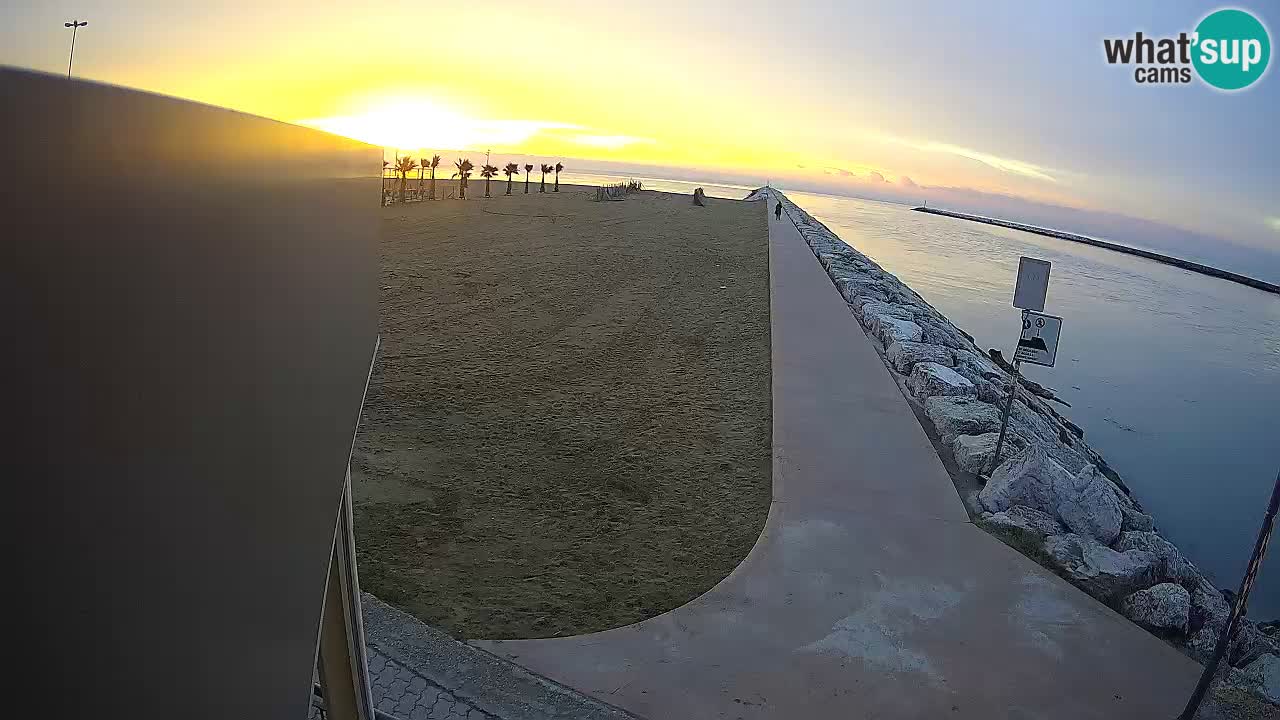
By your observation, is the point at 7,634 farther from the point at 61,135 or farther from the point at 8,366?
the point at 61,135

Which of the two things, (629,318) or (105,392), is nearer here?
(105,392)

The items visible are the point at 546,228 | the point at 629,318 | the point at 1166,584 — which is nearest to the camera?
the point at 1166,584

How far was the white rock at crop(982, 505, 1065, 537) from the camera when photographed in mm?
6527

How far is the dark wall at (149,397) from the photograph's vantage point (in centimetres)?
62

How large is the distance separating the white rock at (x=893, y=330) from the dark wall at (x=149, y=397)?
38.4 feet

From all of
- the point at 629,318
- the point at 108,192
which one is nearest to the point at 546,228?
the point at 629,318

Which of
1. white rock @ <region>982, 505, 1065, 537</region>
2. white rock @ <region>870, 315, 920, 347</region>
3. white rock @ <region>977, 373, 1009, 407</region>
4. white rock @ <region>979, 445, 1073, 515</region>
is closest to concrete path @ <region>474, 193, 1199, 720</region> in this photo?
white rock @ <region>982, 505, 1065, 537</region>

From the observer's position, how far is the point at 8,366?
23.0 inches

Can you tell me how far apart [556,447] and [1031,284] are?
452 cm

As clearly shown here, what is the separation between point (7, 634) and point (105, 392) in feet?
0.64

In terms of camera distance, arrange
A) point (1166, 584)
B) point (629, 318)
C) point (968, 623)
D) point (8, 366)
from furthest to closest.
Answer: point (629, 318) → point (1166, 584) → point (968, 623) → point (8, 366)

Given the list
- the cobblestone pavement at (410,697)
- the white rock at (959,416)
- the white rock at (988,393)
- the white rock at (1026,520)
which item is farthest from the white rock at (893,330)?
the cobblestone pavement at (410,697)

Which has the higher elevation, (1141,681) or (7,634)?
(7,634)

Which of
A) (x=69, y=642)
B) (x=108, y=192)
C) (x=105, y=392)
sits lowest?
(x=69, y=642)
